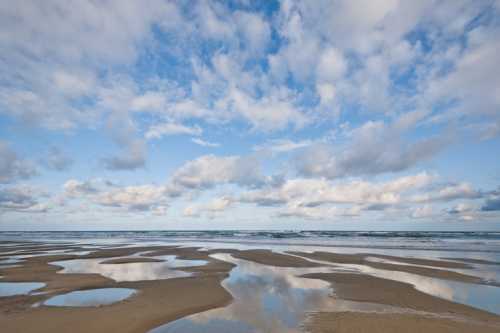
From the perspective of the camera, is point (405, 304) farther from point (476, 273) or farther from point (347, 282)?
point (476, 273)

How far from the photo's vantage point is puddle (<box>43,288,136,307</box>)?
996 cm

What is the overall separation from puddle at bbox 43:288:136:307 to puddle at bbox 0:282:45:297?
213 centimetres

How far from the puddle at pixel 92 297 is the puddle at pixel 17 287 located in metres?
2.13

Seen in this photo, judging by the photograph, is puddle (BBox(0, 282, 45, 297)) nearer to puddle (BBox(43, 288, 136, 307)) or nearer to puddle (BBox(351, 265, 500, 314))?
puddle (BBox(43, 288, 136, 307))

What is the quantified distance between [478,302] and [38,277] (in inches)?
770

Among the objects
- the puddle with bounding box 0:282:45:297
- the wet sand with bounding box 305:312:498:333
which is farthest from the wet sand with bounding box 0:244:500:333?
the puddle with bounding box 0:282:45:297

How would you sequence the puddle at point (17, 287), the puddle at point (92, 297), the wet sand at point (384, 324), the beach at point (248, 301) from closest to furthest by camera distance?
the wet sand at point (384, 324), the beach at point (248, 301), the puddle at point (92, 297), the puddle at point (17, 287)

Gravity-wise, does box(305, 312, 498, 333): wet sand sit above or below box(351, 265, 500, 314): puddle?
below

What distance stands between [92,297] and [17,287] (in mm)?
4575

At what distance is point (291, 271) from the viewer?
17.3m

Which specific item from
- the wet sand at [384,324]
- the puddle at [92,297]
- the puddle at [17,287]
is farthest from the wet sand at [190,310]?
the puddle at [17,287]


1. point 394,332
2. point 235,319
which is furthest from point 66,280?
point 394,332

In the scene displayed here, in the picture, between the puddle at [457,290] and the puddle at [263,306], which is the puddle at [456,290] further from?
the puddle at [263,306]

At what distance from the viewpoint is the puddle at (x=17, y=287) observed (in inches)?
449
